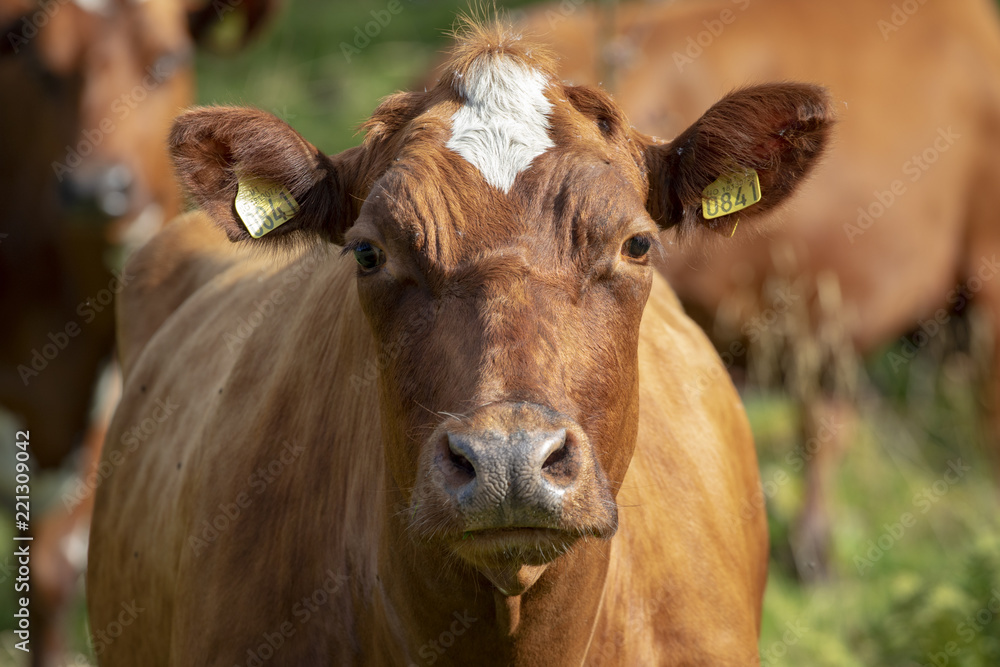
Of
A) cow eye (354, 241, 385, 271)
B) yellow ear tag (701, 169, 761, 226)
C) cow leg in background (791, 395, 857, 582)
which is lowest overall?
cow leg in background (791, 395, 857, 582)

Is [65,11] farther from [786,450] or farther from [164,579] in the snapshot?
[786,450]

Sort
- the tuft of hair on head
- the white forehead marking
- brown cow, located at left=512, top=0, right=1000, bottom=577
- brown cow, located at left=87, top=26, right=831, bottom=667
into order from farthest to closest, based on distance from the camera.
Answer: brown cow, located at left=512, top=0, right=1000, bottom=577 < the tuft of hair on head < the white forehead marking < brown cow, located at left=87, top=26, right=831, bottom=667

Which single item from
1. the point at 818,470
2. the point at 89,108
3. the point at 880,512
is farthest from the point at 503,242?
the point at 880,512

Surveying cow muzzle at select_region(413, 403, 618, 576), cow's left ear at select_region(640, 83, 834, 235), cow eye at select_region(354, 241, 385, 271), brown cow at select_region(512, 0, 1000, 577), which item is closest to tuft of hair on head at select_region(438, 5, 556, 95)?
cow's left ear at select_region(640, 83, 834, 235)

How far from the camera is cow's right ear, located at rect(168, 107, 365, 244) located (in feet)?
10.2

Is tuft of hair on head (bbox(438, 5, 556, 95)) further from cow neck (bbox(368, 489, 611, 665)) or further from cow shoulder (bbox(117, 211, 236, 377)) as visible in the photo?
cow shoulder (bbox(117, 211, 236, 377))

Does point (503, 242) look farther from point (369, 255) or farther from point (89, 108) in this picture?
point (89, 108)

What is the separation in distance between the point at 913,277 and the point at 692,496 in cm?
476

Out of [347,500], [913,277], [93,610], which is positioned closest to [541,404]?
[347,500]

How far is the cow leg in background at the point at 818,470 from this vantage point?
7473mm

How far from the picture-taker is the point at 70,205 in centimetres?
694

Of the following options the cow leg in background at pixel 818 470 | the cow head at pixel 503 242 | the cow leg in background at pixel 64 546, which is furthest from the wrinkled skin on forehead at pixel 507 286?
the cow leg in background at pixel 818 470

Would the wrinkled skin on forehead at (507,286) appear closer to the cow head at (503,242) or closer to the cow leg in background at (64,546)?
the cow head at (503,242)

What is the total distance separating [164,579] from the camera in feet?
12.0
